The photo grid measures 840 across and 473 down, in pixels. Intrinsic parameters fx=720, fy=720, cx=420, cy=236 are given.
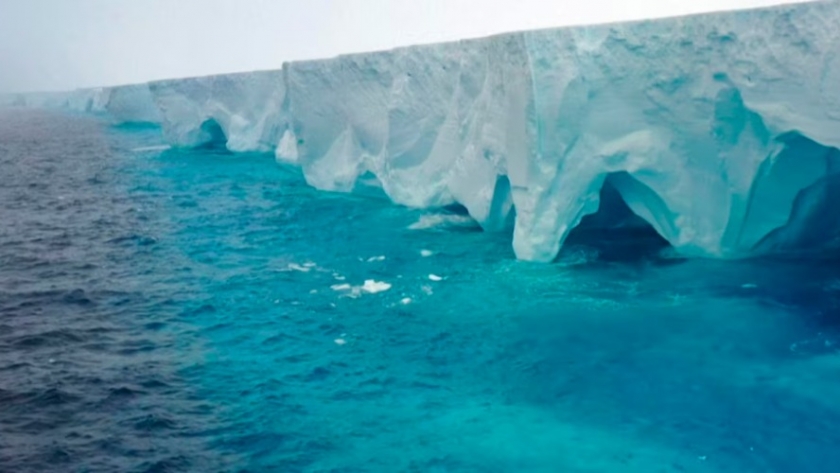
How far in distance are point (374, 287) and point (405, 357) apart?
2.33 meters

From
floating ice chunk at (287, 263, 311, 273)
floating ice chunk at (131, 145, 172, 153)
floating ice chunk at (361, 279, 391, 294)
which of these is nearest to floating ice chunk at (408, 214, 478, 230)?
floating ice chunk at (287, 263, 311, 273)

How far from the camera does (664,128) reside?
29.8 ft

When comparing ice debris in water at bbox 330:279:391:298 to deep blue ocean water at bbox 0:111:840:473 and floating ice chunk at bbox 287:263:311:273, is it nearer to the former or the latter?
deep blue ocean water at bbox 0:111:840:473

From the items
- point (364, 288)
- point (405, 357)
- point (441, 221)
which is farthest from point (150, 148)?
point (405, 357)

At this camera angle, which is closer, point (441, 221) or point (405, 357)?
point (405, 357)

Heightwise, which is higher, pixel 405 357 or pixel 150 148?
pixel 150 148

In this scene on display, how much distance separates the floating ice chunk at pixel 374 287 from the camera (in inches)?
356

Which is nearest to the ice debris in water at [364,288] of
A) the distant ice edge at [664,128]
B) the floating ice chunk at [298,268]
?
the floating ice chunk at [298,268]

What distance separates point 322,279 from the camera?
31.8 feet

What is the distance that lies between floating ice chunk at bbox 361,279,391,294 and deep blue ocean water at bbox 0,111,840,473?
0.15 metres

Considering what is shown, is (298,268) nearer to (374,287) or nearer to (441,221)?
(374,287)

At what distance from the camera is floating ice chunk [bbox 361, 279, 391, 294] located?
9055 mm

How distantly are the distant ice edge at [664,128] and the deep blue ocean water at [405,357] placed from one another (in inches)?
24.9

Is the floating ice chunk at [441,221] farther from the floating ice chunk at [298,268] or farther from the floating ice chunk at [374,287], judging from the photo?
the floating ice chunk at [374,287]
